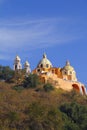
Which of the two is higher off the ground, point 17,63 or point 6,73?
point 17,63

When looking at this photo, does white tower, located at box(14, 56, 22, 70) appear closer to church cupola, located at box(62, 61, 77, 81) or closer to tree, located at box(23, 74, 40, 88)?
church cupola, located at box(62, 61, 77, 81)

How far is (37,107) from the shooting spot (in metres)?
54.4

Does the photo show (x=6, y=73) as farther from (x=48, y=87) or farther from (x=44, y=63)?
(x=44, y=63)

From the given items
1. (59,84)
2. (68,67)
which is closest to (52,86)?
(59,84)

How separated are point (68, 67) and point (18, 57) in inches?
224

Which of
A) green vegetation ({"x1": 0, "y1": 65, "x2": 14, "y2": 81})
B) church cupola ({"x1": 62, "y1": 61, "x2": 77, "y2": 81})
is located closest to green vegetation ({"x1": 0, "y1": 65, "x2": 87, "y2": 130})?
green vegetation ({"x1": 0, "y1": 65, "x2": 14, "y2": 81})

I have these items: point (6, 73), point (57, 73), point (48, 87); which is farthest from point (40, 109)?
point (57, 73)

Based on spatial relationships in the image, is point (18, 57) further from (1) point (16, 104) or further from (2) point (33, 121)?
(2) point (33, 121)

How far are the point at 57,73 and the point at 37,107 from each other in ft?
63.8

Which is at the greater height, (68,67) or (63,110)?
(68,67)

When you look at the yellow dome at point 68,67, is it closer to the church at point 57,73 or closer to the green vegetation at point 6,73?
the church at point 57,73

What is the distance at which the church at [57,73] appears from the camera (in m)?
70.3

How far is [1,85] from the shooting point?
6625 centimetres

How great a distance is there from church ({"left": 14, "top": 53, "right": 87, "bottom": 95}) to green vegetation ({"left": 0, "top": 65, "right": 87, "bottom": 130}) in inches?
62.2
